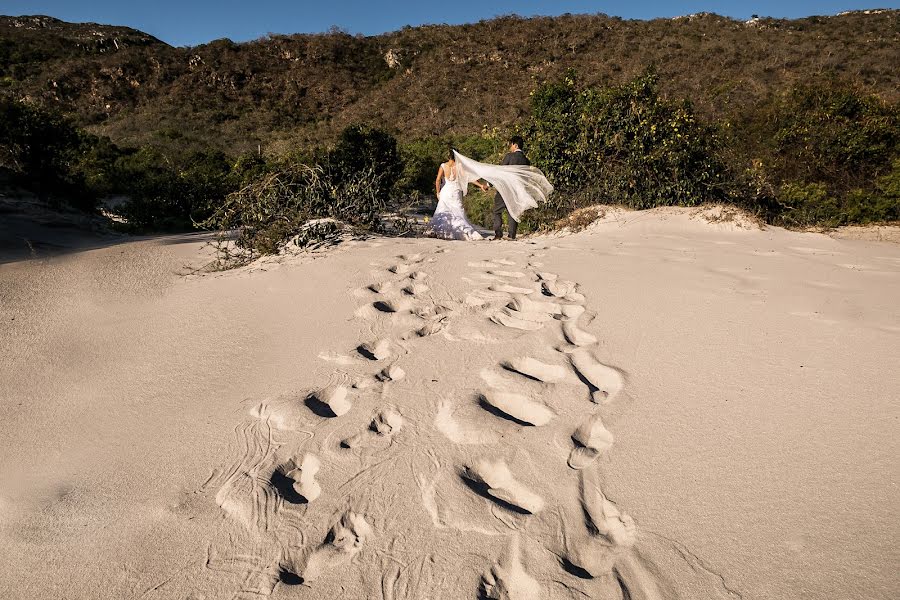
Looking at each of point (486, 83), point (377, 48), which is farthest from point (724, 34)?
point (377, 48)

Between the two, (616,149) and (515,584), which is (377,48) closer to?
(616,149)

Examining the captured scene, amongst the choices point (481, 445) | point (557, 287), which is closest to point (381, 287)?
point (557, 287)

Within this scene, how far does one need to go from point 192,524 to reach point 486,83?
1113 inches

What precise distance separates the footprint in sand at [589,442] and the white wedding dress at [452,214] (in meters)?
5.68

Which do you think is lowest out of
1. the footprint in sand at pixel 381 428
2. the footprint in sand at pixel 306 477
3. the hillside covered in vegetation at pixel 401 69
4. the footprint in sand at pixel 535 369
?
the footprint in sand at pixel 306 477

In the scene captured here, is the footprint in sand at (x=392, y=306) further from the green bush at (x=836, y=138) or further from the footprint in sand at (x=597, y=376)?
the green bush at (x=836, y=138)

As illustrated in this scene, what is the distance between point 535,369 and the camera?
2.61m

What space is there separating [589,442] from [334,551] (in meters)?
1.04

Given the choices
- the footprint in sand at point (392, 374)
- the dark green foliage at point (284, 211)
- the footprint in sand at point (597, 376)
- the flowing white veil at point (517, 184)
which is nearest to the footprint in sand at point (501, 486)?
the footprint in sand at point (597, 376)

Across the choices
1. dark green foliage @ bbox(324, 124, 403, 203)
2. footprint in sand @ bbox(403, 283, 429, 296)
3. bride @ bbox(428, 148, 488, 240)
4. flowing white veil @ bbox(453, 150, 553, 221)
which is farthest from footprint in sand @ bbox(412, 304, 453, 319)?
dark green foliage @ bbox(324, 124, 403, 203)

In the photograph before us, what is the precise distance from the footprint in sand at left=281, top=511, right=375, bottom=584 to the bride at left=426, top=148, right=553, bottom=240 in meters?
5.88

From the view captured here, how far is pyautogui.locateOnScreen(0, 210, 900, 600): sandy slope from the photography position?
146 centimetres

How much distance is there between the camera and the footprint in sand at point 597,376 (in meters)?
2.34

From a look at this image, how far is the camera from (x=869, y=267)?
174 inches
